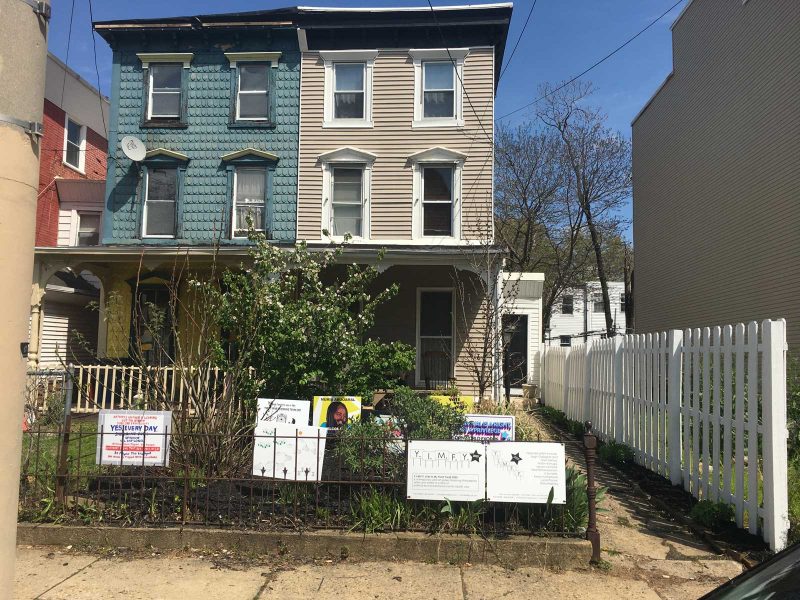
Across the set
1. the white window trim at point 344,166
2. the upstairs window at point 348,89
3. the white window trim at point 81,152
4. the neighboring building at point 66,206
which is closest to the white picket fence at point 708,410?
the white window trim at point 344,166

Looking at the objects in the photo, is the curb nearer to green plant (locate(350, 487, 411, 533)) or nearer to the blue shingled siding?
green plant (locate(350, 487, 411, 533))

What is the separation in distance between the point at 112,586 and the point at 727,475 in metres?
5.06

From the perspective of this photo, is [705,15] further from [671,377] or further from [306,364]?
[306,364]

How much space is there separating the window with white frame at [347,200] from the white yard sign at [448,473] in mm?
9968

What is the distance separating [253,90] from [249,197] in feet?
8.69

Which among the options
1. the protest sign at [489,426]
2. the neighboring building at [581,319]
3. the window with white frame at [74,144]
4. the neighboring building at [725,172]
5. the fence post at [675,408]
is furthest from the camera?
the neighboring building at [581,319]

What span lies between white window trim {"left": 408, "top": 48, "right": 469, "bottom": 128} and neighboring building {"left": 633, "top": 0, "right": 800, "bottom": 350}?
621 cm

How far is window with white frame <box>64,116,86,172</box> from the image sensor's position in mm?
19328

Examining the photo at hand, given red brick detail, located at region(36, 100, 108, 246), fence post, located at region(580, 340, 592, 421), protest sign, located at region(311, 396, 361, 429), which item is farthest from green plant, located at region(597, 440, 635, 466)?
red brick detail, located at region(36, 100, 108, 246)

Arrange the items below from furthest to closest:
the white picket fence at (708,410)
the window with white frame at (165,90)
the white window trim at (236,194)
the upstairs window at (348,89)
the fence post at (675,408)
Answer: the window with white frame at (165,90)
the upstairs window at (348,89)
the white window trim at (236,194)
the fence post at (675,408)
the white picket fence at (708,410)

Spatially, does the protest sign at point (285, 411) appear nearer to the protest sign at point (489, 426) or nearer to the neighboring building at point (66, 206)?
the protest sign at point (489, 426)

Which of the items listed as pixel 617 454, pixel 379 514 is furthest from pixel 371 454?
pixel 617 454

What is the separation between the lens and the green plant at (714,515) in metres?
5.52

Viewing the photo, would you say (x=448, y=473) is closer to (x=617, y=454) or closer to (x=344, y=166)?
(x=617, y=454)
